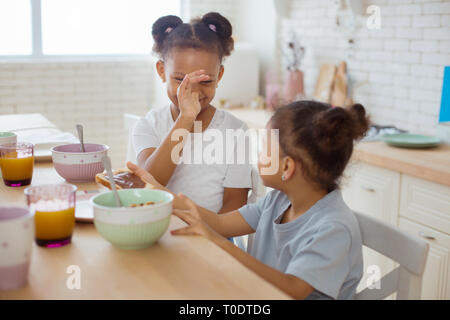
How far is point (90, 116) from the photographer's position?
14.3 feet

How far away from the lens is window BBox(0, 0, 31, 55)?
13.2 ft

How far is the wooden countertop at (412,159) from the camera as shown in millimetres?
2274

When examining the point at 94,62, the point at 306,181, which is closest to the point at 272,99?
the point at 94,62

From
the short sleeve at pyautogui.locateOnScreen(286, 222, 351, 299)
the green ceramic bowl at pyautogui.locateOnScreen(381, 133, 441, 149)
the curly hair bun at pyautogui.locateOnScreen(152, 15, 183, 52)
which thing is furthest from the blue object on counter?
the short sleeve at pyautogui.locateOnScreen(286, 222, 351, 299)

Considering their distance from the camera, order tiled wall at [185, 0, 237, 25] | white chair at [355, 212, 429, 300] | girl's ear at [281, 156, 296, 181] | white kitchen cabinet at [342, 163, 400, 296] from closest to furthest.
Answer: white chair at [355, 212, 429, 300], girl's ear at [281, 156, 296, 181], white kitchen cabinet at [342, 163, 400, 296], tiled wall at [185, 0, 237, 25]

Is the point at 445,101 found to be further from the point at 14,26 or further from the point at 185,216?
the point at 14,26

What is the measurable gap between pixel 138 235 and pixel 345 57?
9.14ft

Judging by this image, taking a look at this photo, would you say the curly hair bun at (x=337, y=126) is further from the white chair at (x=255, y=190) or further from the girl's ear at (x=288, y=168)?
the white chair at (x=255, y=190)

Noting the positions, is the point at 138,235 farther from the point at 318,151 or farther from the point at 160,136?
the point at 160,136

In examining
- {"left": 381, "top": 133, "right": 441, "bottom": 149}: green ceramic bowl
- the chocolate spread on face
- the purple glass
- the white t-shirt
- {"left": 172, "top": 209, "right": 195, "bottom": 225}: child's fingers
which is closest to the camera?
the purple glass

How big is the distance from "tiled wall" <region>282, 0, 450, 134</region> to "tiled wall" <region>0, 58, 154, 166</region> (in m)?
1.66

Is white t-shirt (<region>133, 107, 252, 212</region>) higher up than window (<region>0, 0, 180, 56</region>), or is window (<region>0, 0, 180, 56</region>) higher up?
window (<region>0, 0, 180, 56</region>)

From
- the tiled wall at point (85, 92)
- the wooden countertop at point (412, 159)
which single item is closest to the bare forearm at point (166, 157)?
the wooden countertop at point (412, 159)

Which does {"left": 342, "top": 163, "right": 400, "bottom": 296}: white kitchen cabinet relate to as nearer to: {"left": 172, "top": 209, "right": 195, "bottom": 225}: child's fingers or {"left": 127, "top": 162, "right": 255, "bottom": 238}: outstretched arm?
{"left": 127, "top": 162, "right": 255, "bottom": 238}: outstretched arm
